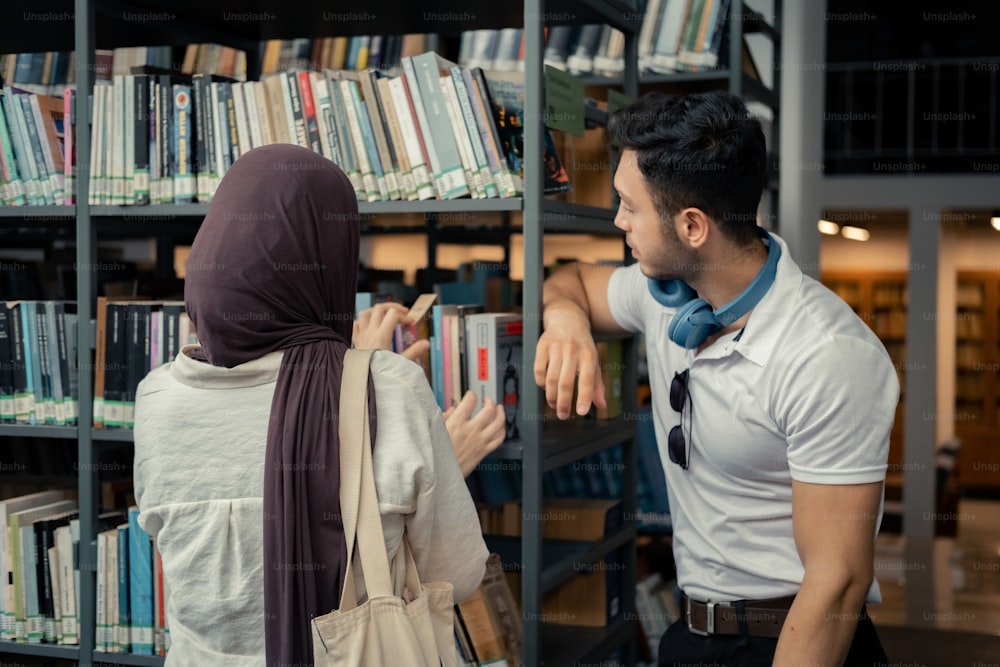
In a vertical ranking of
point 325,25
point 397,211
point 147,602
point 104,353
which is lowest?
point 147,602

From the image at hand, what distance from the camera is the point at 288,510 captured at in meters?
1.42

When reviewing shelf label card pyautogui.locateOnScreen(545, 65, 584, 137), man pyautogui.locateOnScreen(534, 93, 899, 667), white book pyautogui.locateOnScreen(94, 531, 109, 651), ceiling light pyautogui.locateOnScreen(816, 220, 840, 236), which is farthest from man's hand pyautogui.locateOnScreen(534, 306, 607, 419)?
ceiling light pyautogui.locateOnScreen(816, 220, 840, 236)

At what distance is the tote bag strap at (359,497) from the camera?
143cm

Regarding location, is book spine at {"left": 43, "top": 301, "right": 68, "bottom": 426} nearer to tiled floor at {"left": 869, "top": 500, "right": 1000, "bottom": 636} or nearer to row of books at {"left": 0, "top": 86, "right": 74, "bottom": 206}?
row of books at {"left": 0, "top": 86, "right": 74, "bottom": 206}

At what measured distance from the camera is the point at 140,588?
2.37 metres

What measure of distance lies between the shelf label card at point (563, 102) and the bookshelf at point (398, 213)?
60 millimetres

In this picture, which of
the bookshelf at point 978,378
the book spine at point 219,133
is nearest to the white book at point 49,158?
the book spine at point 219,133

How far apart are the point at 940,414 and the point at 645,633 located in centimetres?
769

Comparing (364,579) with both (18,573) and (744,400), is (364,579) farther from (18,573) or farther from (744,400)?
(18,573)

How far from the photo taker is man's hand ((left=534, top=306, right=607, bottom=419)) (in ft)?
6.34

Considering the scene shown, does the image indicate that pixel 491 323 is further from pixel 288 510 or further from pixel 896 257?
pixel 896 257

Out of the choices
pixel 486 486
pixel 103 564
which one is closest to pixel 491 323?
pixel 486 486

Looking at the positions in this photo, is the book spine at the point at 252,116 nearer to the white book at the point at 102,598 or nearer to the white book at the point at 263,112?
the white book at the point at 263,112

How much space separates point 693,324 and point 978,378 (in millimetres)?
9987
